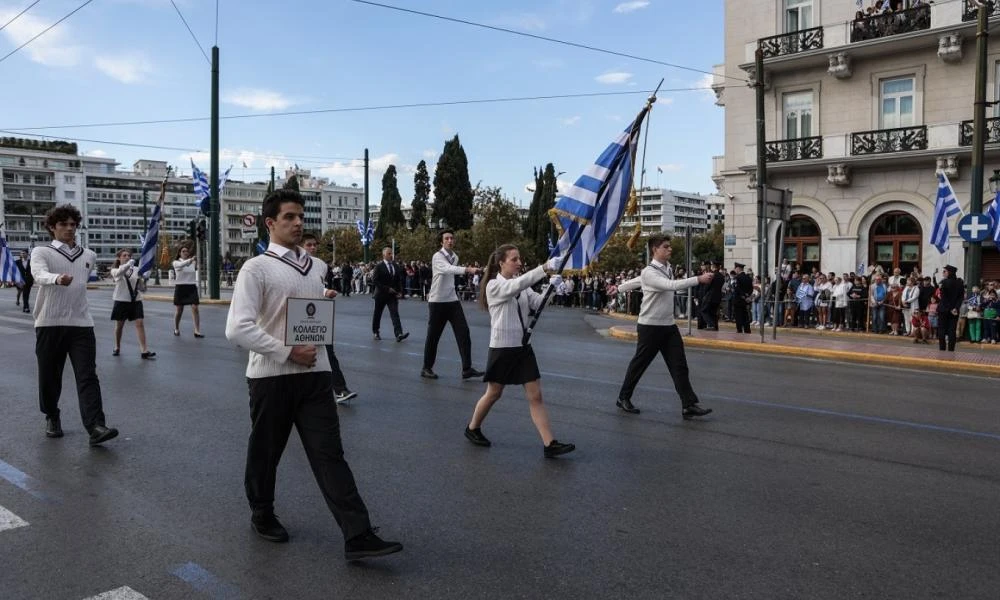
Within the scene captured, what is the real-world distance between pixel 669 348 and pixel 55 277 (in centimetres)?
562

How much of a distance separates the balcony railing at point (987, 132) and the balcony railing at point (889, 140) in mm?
1033

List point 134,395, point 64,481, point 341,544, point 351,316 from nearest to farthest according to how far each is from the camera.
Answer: point 341,544
point 64,481
point 134,395
point 351,316

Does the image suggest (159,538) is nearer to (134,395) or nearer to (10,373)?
(134,395)

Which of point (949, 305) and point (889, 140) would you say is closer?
point (949, 305)

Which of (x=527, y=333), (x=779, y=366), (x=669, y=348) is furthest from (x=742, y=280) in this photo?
(x=527, y=333)

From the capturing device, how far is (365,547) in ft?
12.8

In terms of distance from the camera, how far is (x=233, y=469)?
5.67 metres

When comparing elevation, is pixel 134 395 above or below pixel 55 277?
below

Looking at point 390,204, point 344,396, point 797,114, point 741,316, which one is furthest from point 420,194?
point 344,396

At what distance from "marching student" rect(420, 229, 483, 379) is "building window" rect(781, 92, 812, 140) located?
68.1 ft

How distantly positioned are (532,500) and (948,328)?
13126 millimetres

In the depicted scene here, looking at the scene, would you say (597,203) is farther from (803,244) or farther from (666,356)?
(803,244)

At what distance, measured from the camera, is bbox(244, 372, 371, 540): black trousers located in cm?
391

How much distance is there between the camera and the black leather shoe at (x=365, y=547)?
389 centimetres
